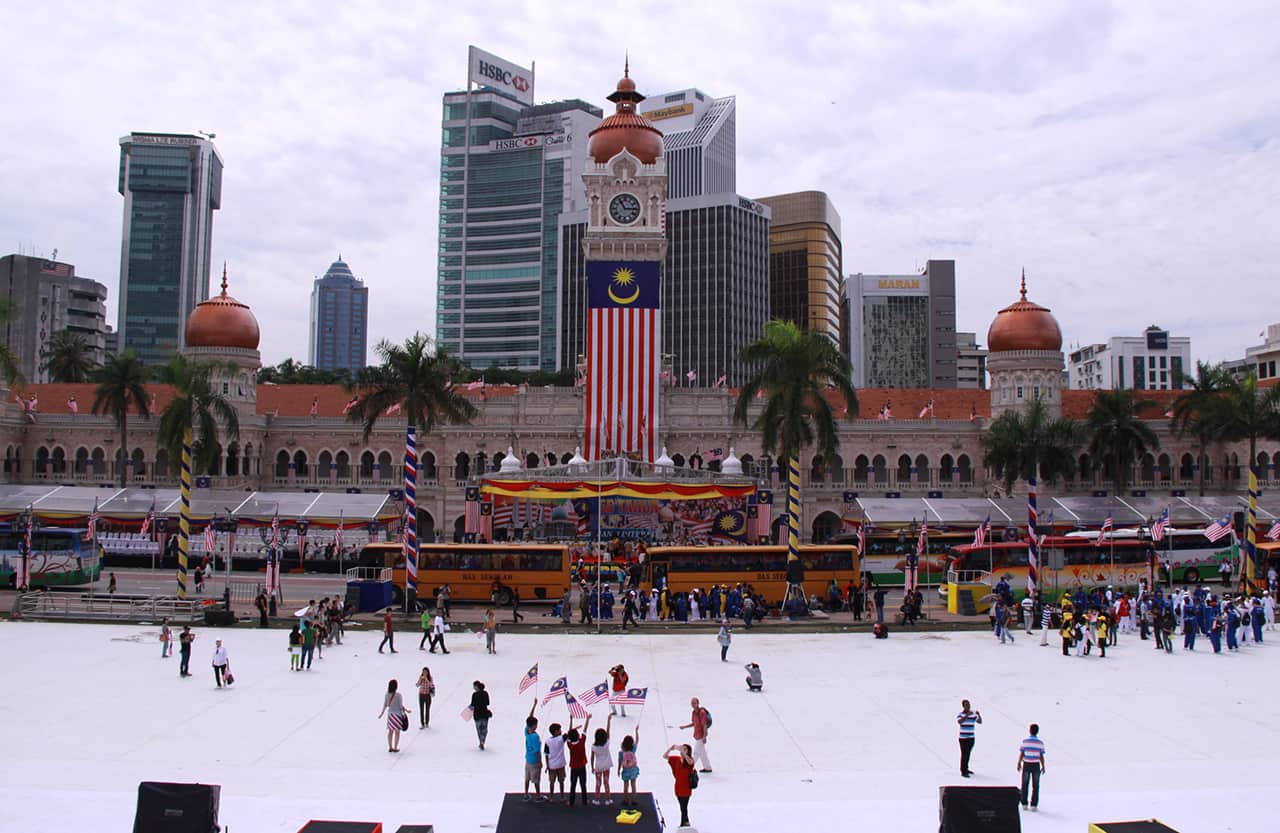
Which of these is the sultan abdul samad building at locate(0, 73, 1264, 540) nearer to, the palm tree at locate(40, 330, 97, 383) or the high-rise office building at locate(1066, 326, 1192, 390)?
the palm tree at locate(40, 330, 97, 383)

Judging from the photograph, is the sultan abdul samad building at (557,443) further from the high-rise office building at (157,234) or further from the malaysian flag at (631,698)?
the high-rise office building at (157,234)

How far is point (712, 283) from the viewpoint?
144 metres

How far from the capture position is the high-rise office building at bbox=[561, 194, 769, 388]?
144 meters

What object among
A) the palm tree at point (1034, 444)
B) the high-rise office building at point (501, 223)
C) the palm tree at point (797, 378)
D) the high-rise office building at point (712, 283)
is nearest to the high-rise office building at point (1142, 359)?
the high-rise office building at point (712, 283)

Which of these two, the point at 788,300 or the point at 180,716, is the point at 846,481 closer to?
the point at 180,716

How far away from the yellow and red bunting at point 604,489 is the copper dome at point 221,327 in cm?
2459

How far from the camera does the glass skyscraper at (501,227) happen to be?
525 feet

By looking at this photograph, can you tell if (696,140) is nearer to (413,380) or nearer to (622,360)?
(622,360)

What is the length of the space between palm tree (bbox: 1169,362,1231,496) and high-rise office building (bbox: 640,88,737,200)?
106912mm

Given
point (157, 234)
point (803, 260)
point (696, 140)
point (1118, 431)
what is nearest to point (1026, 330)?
point (1118, 431)

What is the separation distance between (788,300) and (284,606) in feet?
443

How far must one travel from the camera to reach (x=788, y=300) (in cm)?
16350

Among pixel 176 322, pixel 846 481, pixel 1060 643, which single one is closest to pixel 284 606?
pixel 1060 643

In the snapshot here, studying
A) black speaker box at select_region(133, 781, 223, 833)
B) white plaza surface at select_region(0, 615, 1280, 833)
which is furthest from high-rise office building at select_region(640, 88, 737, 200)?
black speaker box at select_region(133, 781, 223, 833)
